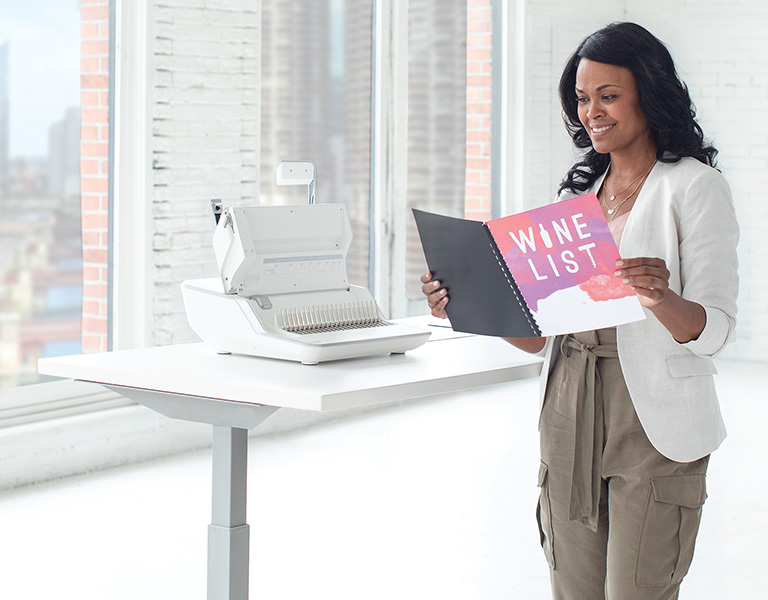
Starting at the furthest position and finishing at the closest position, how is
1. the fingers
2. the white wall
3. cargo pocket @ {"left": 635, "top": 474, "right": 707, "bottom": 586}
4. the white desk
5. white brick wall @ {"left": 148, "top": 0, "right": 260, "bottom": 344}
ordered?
the white wall < white brick wall @ {"left": 148, "top": 0, "right": 260, "bottom": 344} < the white desk < cargo pocket @ {"left": 635, "top": 474, "right": 707, "bottom": 586} < the fingers

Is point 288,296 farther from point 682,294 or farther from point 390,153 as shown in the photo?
point 390,153

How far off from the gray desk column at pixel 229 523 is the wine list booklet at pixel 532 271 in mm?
479

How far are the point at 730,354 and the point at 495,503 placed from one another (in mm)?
3431

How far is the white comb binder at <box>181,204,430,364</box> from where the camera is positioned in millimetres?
1899

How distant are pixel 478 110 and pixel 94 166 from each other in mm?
2589

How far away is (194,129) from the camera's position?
3.91m

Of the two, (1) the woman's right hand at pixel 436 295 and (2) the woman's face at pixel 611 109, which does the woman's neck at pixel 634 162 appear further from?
(1) the woman's right hand at pixel 436 295

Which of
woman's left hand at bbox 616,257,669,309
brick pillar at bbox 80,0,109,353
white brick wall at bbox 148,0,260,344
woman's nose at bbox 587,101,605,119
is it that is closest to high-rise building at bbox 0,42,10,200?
brick pillar at bbox 80,0,109,353

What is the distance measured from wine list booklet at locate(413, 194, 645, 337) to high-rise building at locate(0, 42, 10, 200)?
2228mm

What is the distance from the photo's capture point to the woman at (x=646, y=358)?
1516 mm

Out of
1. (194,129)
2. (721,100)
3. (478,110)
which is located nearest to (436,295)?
(194,129)

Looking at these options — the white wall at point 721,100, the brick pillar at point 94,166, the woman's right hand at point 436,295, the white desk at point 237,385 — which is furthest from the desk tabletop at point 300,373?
the white wall at point 721,100

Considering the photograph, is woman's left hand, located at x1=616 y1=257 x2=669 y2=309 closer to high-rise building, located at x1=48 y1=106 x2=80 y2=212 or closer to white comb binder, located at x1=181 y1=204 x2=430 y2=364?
white comb binder, located at x1=181 y1=204 x2=430 y2=364

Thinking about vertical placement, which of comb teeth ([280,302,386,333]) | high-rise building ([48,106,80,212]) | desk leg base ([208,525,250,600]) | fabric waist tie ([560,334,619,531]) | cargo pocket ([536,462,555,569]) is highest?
high-rise building ([48,106,80,212])
